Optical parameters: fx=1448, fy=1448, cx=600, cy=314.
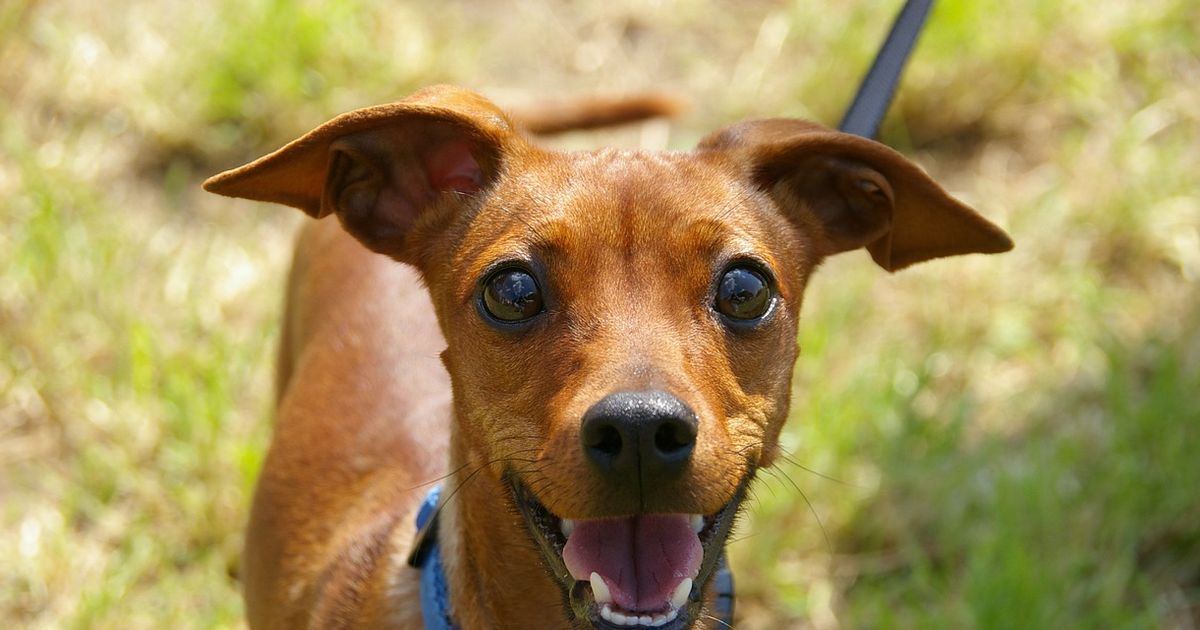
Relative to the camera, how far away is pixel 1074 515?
4512mm

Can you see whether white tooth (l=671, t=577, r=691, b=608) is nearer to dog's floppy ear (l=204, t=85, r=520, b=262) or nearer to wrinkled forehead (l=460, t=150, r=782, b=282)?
wrinkled forehead (l=460, t=150, r=782, b=282)

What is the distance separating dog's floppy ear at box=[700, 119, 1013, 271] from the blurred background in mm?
1161

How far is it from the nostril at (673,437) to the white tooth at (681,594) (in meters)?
0.30

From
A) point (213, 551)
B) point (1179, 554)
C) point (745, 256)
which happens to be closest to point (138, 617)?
point (213, 551)

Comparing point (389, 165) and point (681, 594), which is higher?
point (389, 165)

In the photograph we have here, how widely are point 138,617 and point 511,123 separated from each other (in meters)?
2.10

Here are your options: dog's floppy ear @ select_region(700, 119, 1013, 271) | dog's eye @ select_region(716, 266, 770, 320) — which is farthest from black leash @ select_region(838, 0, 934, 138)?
dog's eye @ select_region(716, 266, 770, 320)

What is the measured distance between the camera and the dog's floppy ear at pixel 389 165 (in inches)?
110

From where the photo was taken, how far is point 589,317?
263 centimetres

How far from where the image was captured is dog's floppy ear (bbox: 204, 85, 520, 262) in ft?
9.14

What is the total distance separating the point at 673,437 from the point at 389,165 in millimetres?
987

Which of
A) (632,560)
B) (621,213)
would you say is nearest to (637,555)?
(632,560)

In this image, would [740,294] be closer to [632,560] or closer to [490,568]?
[632,560]

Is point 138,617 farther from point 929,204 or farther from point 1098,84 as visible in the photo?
point 1098,84
